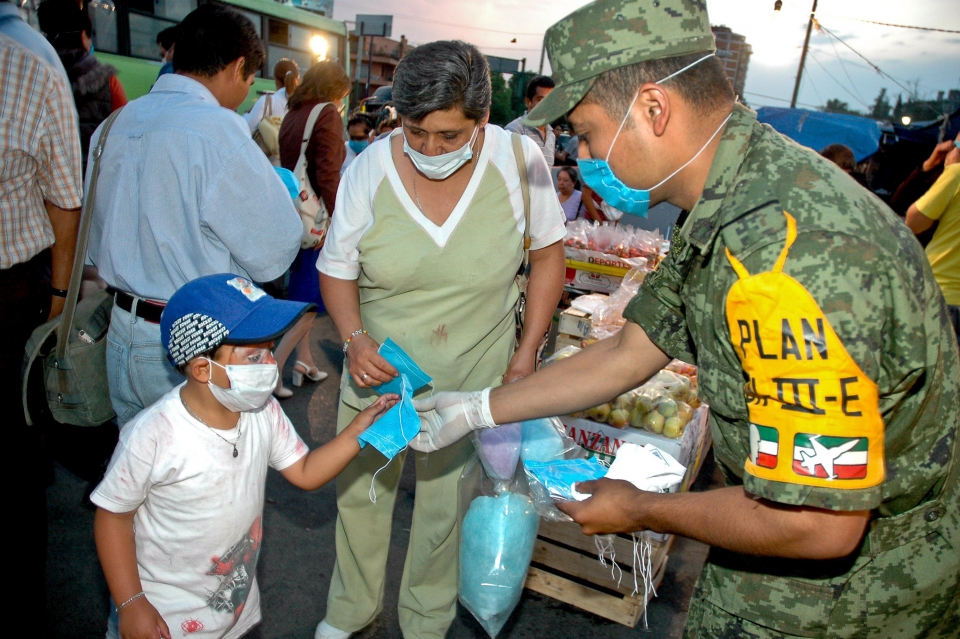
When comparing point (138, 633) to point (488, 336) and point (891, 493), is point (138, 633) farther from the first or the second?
point (891, 493)

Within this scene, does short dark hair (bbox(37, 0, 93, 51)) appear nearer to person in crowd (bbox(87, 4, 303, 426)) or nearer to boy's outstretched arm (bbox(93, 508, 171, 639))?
person in crowd (bbox(87, 4, 303, 426))

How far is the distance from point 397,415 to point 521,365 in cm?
66

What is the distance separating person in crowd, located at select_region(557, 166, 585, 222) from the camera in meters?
7.51

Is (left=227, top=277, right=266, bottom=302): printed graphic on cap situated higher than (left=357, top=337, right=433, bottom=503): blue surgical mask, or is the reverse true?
(left=227, top=277, right=266, bottom=302): printed graphic on cap

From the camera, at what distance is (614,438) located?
10.3 ft

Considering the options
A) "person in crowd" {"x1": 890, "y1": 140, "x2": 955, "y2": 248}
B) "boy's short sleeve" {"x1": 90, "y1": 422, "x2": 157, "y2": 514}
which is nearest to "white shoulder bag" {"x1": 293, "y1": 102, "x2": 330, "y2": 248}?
"boy's short sleeve" {"x1": 90, "y1": 422, "x2": 157, "y2": 514}

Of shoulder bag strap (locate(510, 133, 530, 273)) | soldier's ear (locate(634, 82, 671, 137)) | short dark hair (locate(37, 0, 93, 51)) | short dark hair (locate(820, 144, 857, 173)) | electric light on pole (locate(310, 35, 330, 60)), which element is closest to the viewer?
soldier's ear (locate(634, 82, 671, 137))

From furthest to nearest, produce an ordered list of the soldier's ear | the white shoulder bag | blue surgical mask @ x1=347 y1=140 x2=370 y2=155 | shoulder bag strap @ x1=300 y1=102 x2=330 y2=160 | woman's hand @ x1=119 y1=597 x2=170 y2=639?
blue surgical mask @ x1=347 y1=140 x2=370 y2=155, shoulder bag strap @ x1=300 y1=102 x2=330 y2=160, the white shoulder bag, woman's hand @ x1=119 y1=597 x2=170 y2=639, the soldier's ear

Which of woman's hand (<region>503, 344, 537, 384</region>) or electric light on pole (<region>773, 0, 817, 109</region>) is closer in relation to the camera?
woman's hand (<region>503, 344, 537, 384</region>)

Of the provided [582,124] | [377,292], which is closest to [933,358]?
[582,124]

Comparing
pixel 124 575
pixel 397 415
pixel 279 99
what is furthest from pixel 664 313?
pixel 279 99

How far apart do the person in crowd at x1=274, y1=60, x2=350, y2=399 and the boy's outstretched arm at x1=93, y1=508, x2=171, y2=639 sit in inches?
114

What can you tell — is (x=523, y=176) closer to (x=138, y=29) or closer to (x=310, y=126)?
(x=310, y=126)

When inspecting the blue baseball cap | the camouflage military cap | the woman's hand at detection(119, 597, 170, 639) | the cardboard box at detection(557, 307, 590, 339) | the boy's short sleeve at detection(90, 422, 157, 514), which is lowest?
the cardboard box at detection(557, 307, 590, 339)
